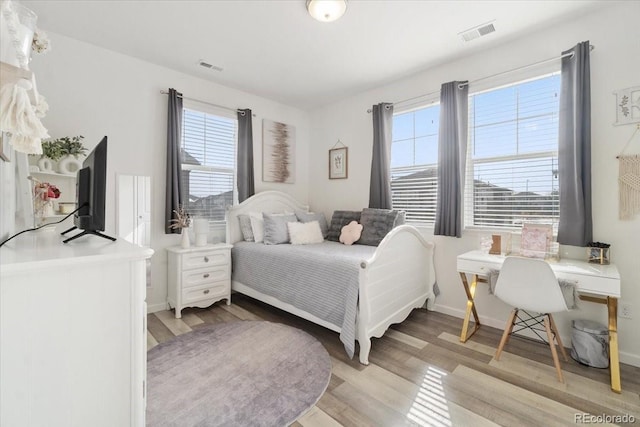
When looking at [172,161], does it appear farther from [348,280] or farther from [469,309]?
[469,309]

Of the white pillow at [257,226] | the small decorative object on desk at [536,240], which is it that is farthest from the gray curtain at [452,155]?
the white pillow at [257,226]

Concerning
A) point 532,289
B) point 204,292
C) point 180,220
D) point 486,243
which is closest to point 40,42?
point 180,220

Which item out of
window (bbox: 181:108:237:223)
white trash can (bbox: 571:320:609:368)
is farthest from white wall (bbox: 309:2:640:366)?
window (bbox: 181:108:237:223)

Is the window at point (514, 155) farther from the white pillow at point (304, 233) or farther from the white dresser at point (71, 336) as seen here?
the white dresser at point (71, 336)

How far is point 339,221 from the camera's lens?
3.54m

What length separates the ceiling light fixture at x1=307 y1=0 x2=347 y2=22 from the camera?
6.51 feet

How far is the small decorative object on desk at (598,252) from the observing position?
2066 millimetres

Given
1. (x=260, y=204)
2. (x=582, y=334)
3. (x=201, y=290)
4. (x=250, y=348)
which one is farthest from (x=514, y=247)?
(x=201, y=290)

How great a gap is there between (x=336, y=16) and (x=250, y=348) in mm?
2598

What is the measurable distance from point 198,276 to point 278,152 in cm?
198

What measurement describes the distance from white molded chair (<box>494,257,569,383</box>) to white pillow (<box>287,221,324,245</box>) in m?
1.87

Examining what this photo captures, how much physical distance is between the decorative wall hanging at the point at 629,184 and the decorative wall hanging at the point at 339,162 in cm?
254

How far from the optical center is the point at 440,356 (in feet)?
7.06
